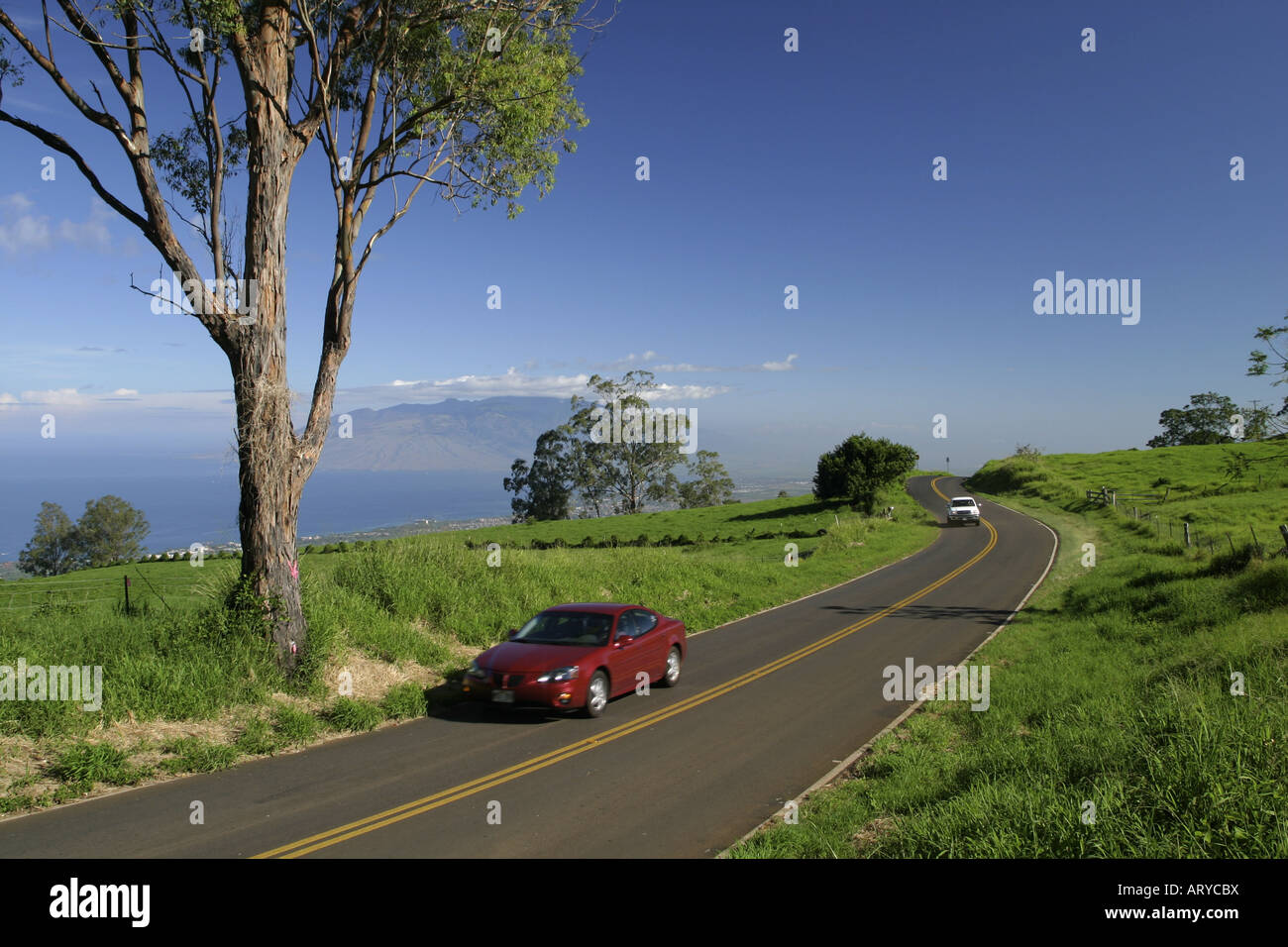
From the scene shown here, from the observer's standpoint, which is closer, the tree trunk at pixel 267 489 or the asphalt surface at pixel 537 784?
the asphalt surface at pixel 537 784

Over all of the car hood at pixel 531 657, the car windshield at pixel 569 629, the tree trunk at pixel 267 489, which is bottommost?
the car hood at pixel 531 657

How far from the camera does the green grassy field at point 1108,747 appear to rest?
17.9 feet

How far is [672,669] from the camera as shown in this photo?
1355 centimetres

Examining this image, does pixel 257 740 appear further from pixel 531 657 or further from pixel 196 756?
pixel 531 657

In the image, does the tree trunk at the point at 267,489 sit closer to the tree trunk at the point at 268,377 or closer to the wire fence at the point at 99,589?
the tree trunk at the point at 268,377

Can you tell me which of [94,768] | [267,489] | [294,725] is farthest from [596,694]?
[94,768]

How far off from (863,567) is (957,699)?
811 inches

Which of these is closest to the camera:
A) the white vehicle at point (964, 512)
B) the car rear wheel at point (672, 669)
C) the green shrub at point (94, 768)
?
the green shrub at point (94, 768)

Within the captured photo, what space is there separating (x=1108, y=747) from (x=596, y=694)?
664 centimetres

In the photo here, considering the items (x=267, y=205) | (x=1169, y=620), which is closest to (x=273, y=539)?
(x=267, y=205)

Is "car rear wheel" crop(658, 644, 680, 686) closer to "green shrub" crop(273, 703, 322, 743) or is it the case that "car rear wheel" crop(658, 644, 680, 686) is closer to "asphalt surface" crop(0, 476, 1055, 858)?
"asphalt surface" crop(0, 476, 1055, 858)

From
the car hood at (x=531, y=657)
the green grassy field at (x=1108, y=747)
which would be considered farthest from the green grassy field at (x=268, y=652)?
the green grassy field at (x=1108, y=747)

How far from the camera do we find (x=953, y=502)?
48.8 metres

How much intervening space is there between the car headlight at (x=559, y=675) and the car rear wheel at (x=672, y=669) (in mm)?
2712
